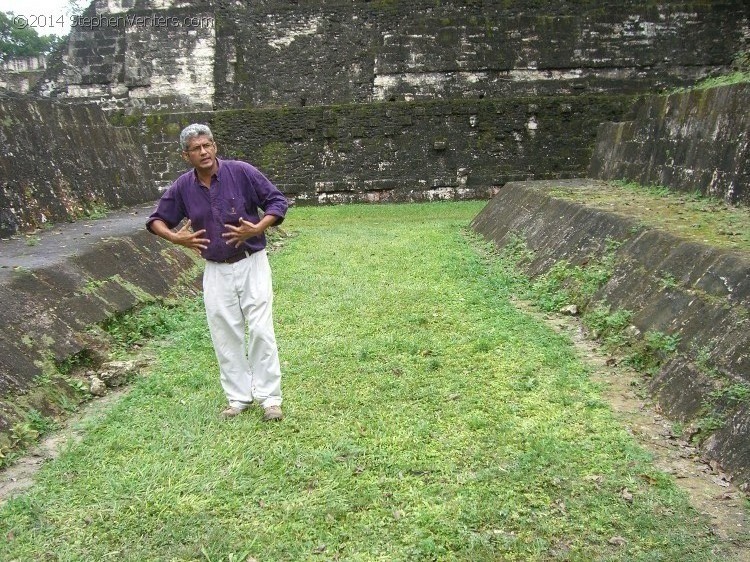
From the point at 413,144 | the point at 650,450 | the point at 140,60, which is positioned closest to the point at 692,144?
the point at 650,450

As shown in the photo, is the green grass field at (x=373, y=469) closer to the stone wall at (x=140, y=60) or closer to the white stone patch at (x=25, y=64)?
the stone wall at (x=140, y=60)

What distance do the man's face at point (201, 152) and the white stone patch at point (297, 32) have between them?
49.5ft

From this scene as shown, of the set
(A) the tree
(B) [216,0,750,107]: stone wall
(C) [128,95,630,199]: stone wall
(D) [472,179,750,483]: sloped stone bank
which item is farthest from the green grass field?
(A) the tree

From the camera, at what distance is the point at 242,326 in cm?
400

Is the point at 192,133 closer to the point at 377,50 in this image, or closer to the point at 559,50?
the point at 377,50

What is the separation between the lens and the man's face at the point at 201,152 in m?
3.78

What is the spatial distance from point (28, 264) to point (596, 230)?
15.4ft

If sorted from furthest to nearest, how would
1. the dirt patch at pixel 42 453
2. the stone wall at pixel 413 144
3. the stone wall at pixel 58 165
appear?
the stone wall at pixel 413 144, the stone wall at pixel 58 165, the dirt patch at pixel 42 453

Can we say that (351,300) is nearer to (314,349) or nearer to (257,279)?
(314,349)

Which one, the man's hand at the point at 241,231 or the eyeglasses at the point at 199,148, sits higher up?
the eyeglasses at the point at 199,148

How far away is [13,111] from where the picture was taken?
7.05m

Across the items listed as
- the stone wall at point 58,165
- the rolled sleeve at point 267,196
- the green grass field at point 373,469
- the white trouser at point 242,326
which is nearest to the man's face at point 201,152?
the rolled sleeve at point 267,196

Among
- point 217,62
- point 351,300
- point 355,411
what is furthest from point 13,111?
point 217,62

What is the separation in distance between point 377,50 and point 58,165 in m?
11.0
